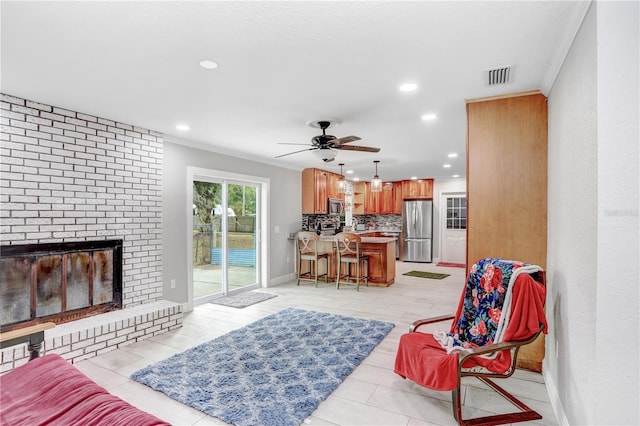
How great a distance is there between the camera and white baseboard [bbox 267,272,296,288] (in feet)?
20.5

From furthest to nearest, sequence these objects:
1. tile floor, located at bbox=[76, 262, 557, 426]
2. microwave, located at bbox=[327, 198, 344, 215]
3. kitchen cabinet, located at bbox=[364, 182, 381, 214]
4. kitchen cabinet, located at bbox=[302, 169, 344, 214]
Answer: kitchen cabinet, located at bbox=[364, 182, 381, 214], microwave, located at bbox=[327, 198, 344, 215], kitchen cabinet, located at bbox=[302, 169, 344, 214], tile floor, located at bbox=[76, 262, 557, 426]

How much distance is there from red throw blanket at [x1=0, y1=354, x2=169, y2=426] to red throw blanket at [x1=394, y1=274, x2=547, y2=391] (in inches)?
62.9

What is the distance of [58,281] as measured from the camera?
325 cm

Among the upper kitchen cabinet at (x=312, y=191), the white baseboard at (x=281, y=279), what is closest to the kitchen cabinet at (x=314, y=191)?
the upper kitchen cabinet at (x=312, y=191)

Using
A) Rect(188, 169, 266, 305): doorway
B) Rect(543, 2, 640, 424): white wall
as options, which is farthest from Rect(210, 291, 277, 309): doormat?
Rect(543, 2, 640, 424): white wall

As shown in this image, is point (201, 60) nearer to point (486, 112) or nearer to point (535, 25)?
point (535, 25)

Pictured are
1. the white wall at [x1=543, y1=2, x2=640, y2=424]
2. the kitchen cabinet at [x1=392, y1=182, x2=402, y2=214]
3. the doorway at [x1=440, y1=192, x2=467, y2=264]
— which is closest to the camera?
the white wall at [x1=543, y1=2, x2=640, y2=424]

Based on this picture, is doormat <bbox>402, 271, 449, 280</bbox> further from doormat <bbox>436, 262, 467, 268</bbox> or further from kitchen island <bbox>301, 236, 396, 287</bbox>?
doormat <bbox>436, 262, 467, 268</bbox>

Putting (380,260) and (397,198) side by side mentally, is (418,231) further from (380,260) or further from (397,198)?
(380,260)

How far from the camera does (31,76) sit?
2.46m

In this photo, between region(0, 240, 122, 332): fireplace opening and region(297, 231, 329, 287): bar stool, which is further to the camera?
region(297, 231, 329, 287): bar stool

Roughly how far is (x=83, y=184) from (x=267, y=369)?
2668 millimetres

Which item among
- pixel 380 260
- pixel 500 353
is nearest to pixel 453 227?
pixel 380 260

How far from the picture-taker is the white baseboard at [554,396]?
2035 mm
